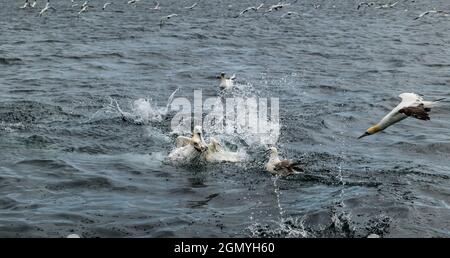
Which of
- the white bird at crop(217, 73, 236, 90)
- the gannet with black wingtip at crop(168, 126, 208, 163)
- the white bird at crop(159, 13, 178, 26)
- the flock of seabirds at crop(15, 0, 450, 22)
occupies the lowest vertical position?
the gannet with black wingtip at crop(168, 126, 208, 163)

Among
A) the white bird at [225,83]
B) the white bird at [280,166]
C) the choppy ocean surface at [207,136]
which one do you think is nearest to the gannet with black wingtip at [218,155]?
the choppy ocean surface at [207,136]

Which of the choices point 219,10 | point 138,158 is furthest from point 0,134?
point 219,10

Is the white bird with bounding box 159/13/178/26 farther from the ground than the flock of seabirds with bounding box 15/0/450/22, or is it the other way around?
the flock of seabirds with bounding box 15/0/450/22

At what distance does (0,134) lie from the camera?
14.9 metres

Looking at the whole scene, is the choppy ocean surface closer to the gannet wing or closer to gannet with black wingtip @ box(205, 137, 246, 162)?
gannet with black wingtip @ box(205, 137, 246, 162)

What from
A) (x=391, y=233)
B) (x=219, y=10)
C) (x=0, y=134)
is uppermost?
(x=219, y=10)

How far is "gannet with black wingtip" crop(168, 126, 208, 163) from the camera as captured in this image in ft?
43.9

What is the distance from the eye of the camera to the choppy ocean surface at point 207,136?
10695 mm

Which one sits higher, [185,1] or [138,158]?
[185,1]

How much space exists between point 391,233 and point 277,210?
6.06 feet

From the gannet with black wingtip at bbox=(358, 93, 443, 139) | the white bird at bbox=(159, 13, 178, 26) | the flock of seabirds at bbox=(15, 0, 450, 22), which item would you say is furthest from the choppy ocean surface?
the flock of seabirds at bbox=(15, 0, 450, 22)

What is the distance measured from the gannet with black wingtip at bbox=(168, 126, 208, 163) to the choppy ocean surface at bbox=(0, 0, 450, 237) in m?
0.31
